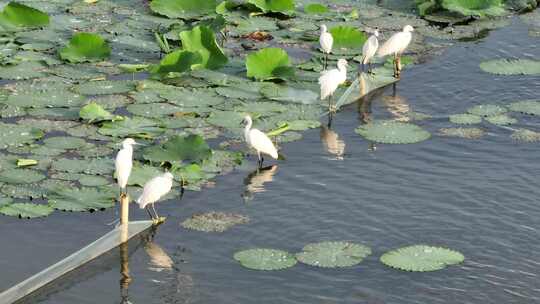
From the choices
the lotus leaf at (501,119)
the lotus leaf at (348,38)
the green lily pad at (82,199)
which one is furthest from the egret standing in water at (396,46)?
the green lily pad at (82,199)

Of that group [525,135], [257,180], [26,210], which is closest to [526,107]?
[525,135]

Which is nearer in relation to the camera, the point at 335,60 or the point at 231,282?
the point at 231,282

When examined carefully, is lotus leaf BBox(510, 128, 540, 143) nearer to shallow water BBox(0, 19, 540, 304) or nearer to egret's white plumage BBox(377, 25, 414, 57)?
shallow water BBox(0, 19, 540, 304)

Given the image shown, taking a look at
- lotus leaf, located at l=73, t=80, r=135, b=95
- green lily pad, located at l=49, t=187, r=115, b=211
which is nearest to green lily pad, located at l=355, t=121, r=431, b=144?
lotus leaf, located at l=73, t=80, r=135, b=95

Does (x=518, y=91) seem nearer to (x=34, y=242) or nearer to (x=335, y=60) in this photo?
(x=335, y=60)

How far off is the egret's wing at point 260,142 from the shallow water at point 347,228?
0.31 m

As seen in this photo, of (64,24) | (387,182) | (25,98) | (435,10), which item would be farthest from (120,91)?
(435,10)

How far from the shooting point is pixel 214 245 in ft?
34.9

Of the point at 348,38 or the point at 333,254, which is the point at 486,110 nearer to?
the point at 348,38

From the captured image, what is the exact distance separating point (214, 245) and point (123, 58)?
555 cm

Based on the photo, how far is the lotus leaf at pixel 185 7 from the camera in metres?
17.2

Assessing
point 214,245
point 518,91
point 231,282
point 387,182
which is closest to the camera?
point 231,282

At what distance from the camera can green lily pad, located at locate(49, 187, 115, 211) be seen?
11203 mm

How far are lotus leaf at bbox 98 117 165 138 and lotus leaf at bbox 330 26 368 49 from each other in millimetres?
3961
